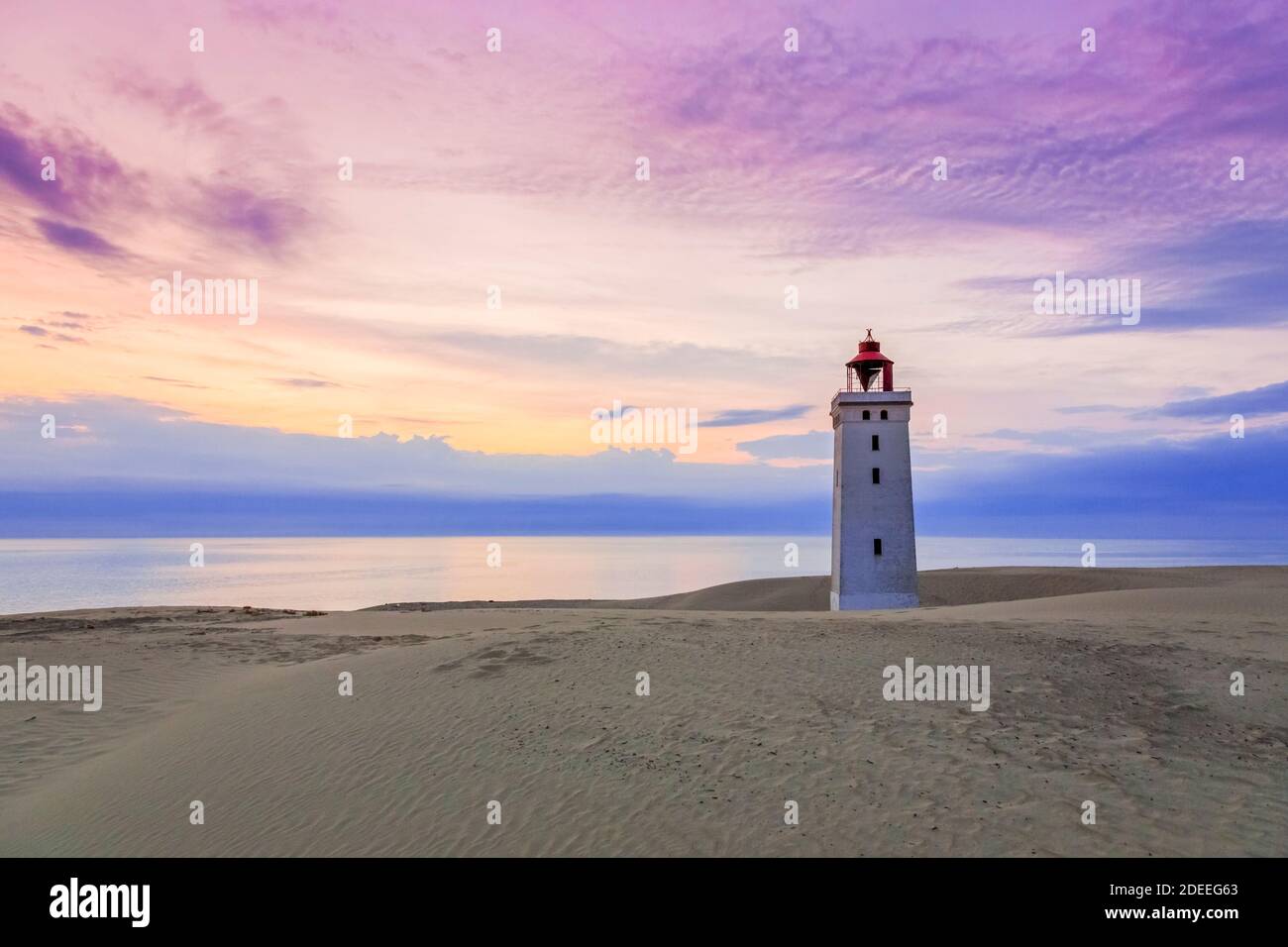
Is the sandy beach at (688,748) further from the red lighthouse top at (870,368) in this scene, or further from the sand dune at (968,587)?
the sand dune at (968,587)

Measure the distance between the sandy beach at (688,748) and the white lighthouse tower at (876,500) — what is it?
452 inches

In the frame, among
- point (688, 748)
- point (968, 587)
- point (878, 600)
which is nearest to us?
point (688, 748)

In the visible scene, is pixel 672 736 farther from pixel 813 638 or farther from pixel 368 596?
pixel 368 596

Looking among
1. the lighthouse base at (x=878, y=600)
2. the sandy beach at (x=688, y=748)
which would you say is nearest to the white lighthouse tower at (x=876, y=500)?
the lighthouse base at (x=878, y=600)

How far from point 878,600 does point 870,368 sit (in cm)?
1118

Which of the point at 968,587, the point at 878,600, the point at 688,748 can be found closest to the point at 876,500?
the point at 878,600

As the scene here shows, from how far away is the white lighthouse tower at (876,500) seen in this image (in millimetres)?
32906

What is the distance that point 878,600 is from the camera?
1291 inches

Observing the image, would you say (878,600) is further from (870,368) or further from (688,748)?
(688,748)

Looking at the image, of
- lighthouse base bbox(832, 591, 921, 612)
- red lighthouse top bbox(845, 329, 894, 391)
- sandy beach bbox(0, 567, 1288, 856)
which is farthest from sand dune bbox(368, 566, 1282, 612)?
sandy beach bbox(0, 567, 1288, 856)

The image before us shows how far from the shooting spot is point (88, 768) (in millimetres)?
13812

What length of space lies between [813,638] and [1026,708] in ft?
21.5

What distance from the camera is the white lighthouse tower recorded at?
32906 mm
